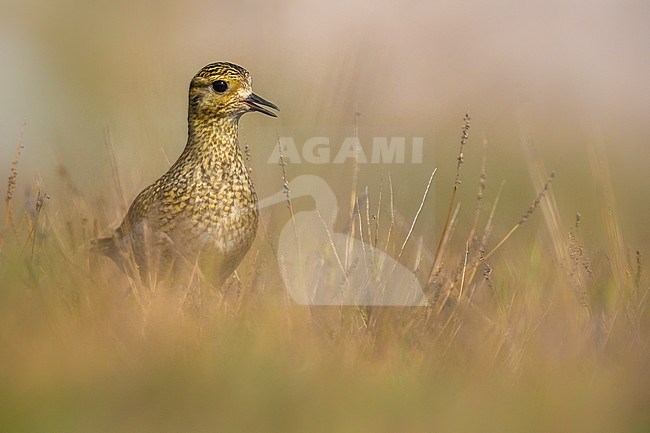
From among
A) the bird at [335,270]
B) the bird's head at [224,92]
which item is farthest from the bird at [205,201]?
the bird at [335,270]

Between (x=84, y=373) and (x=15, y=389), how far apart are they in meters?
0.19

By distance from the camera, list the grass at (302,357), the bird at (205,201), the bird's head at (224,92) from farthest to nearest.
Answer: the bird's head at (224,92), the bird at (205,201), the grass at (302,357)

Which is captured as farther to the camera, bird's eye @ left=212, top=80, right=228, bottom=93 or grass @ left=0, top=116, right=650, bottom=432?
bird's eye @ left=212, top=80, right=228, bottom=93

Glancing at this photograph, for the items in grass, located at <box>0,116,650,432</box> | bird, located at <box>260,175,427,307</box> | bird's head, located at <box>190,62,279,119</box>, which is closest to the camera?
grass, located at <box>0,116,650,432</box>

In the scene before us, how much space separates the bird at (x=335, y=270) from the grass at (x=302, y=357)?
8cm

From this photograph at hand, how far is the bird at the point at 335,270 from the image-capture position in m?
3.40

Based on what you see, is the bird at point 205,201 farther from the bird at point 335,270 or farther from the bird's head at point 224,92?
the bird at point 335,270

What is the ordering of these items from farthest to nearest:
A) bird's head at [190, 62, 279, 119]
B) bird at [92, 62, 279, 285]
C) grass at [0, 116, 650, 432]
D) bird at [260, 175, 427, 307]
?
bird's head at [190, 62, 279, 119] → bird at [92, 62, 279, 285] → bird at [260, 175, 427, 307] → grass at [0, 116, 650, 432]

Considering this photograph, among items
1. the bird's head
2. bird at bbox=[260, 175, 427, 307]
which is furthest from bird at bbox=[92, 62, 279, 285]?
bird at bbox=[260, 175, 427, 307]

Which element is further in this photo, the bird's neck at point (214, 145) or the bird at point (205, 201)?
the bird's neck at point (214, 145)

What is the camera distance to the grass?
260cm

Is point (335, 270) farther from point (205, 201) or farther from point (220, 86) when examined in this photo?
point (220, 86)

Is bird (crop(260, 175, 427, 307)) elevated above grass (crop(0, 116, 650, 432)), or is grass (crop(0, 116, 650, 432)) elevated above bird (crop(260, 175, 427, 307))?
bird (crop(260, 175, 427, 307))

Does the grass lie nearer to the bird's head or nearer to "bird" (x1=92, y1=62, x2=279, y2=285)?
"bird" (x1=92, y1=62, x2=279, y2=285)
